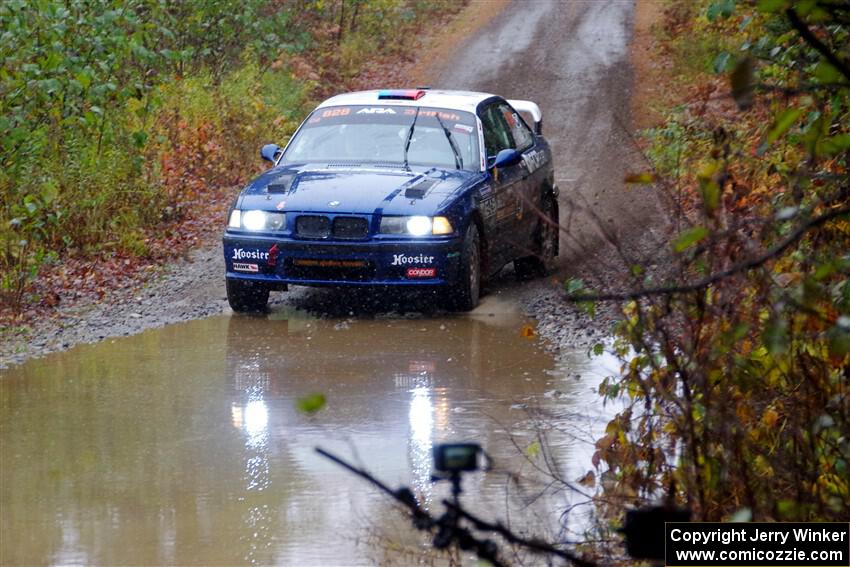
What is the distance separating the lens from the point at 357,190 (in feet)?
35.5

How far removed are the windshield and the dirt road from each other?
121 cm

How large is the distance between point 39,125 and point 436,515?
8854 mm

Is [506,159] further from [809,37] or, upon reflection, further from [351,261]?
[809,37]

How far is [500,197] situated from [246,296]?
229cm

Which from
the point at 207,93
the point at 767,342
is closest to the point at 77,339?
the point at 767,342

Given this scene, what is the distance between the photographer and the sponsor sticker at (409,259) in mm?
10594

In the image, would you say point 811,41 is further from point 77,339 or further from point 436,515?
point 77,339

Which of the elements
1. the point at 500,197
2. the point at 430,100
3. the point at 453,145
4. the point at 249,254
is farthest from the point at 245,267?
the point at 430,100

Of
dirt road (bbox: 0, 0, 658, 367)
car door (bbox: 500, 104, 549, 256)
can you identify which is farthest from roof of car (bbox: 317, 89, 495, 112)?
dirt road (bbox: 0, 0, 658, 367)

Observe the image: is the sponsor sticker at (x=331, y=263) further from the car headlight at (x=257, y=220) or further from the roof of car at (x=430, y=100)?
the roof of car at (x=430, y=100)

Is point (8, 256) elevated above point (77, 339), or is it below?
above

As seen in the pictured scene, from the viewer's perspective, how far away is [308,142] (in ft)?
39.6

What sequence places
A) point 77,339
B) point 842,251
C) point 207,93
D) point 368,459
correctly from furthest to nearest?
1. point 207,93
2. point 77,339
3. point 368,459
4. point 842,251

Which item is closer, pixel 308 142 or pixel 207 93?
pixel 308 142
